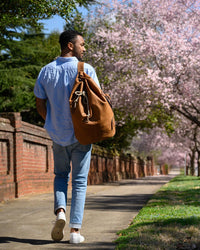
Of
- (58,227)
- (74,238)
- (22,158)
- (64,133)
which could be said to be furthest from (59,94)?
(22,158)

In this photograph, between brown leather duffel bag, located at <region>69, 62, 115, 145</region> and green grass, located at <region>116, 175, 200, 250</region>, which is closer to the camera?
green grass, located at <region>116, 175, 200, 250</region>

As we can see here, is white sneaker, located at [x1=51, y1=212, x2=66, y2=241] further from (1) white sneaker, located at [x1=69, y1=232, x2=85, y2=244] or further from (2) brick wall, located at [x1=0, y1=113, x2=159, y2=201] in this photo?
(2) brick wall, located at [x1=0, y1=113, x2=159, y2=201]

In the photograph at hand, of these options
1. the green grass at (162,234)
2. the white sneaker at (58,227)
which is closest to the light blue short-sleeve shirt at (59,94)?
the white sneaker at (58,227)

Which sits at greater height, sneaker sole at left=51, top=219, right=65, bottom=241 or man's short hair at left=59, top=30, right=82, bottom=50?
man's short hair at left=59, top=30, right=82, bottom=50

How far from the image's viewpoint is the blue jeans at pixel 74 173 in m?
3.95

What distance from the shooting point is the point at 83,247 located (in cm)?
372

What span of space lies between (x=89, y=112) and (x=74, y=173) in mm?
672

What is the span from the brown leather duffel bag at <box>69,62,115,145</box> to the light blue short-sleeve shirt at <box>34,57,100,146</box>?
0.13 metres

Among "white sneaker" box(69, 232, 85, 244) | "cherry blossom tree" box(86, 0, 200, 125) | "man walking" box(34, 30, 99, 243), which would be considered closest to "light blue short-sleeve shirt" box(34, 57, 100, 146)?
"man walking" box(34, 30, 99, 243)

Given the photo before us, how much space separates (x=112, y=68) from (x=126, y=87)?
60.4 inches

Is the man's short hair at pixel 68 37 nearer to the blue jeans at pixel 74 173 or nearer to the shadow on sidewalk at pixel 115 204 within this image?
the blue jeans at pixel 74 173

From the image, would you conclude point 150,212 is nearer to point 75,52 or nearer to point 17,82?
point 75,52

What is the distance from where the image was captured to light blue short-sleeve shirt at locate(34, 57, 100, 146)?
3.96 metres

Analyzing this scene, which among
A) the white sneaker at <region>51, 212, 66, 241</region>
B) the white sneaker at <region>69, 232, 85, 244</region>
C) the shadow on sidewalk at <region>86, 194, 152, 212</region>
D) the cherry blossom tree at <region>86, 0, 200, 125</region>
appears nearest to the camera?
the white sneaker at <region>51, 212, 66, 241</region>
